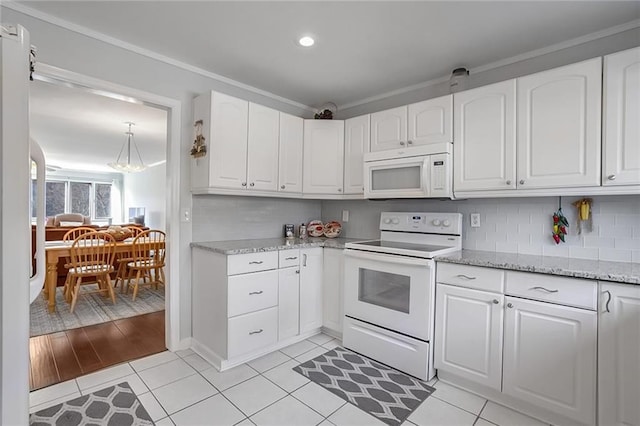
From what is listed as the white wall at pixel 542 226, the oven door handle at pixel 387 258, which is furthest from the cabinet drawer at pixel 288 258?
the white wall at pixel 542 226

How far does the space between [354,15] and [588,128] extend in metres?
1.52

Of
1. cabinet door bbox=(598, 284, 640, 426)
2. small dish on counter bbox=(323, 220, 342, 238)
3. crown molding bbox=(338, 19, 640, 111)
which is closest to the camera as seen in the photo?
cabinet door bbox=(598, 284, 640, 426)

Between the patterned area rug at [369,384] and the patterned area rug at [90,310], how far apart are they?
7.44 feet

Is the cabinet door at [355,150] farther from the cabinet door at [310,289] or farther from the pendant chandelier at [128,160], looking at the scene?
the pendant chandelier at [128,160]

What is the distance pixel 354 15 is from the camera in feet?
6.19

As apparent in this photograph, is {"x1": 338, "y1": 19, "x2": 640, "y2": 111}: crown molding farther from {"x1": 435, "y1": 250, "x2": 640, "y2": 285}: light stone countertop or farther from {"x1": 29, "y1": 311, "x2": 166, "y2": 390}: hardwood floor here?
{"x1": 29, "y1": 311, "x2": 166, "y2": 390}: hardwood floor

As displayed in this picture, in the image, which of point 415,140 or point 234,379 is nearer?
point 234,379

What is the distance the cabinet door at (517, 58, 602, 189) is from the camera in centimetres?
180

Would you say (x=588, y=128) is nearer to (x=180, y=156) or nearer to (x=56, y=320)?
(x=180, y=156)

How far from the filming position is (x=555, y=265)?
5.80ft

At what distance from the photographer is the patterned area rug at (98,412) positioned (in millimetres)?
1686

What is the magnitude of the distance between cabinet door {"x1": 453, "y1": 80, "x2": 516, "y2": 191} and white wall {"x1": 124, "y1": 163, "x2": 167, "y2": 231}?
7.12 meters

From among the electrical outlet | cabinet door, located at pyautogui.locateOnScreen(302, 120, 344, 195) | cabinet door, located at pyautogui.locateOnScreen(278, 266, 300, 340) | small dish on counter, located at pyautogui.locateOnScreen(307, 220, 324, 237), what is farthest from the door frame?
the electrical outlet

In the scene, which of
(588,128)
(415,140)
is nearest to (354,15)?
(415,140)
